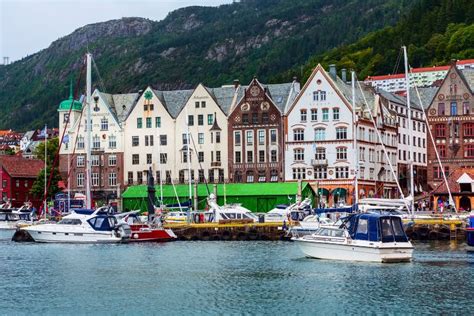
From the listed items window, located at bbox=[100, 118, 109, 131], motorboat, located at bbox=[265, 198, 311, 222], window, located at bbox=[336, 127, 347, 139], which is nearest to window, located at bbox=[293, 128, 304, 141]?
window, located at bbox=[336, 127, 347, 139]

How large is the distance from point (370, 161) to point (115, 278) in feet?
259

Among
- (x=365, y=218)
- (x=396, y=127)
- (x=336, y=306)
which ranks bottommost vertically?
(x=336, y=306)

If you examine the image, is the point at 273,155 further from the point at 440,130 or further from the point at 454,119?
the point at 454,119

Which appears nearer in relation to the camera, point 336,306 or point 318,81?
point 336,306

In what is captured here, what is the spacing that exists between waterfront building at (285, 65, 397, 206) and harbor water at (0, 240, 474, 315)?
48083 millimetres

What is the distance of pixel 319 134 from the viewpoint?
418ft

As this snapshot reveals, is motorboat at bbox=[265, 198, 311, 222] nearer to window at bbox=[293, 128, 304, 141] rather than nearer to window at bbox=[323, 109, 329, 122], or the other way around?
window at bbox=[293, 128, 304, 141]

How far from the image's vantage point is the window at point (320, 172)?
416 feet

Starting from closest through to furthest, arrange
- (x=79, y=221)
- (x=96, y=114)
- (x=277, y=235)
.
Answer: (x=79, y=221), (x=277, y=235), (x=96, y=114)

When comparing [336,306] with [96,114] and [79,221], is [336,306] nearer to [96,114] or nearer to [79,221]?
[79,221]

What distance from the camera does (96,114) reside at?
141 metres

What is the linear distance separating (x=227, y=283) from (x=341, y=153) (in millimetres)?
73594

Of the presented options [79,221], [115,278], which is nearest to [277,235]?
[79,221]

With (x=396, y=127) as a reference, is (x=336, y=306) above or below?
below
